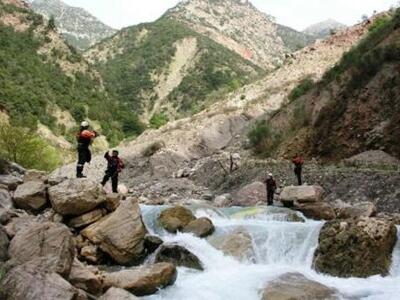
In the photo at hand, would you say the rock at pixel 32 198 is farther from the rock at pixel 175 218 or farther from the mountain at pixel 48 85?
the mountain at pixel 48 85

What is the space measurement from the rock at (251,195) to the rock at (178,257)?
10.0 m

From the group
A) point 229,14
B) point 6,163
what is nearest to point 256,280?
point 6,163

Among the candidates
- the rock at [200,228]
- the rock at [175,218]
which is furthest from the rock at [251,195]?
the rock at [200,228]

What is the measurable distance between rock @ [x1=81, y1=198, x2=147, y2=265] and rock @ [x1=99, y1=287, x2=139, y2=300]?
3.19 metres

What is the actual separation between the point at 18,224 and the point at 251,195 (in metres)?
13.8

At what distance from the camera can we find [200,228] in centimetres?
1831

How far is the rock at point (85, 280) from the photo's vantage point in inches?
512

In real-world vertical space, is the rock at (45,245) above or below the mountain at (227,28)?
below

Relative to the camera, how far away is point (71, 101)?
288 ft

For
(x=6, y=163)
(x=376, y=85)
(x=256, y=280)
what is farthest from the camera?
(x=376, y=85)

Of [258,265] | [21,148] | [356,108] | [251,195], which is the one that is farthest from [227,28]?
[258,265]

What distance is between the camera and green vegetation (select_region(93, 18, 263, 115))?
11975cm

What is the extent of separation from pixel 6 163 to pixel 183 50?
380ft

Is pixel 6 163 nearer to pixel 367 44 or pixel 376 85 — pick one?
pixel 376 85
